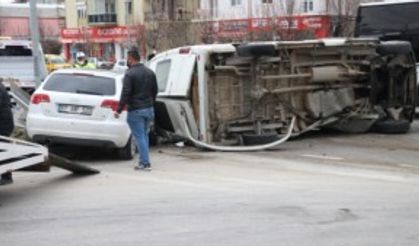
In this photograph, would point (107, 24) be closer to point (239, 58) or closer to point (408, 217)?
point (239, 58)

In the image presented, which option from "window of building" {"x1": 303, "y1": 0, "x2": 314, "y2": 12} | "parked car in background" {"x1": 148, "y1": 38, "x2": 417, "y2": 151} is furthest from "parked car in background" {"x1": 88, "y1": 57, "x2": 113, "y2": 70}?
"window of building" {"x1": 303, "y1": 0, "x2": 314, "y2": 12}

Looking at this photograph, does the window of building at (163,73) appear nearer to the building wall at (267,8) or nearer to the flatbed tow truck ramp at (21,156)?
the flatbed tow truck ramp at (21,156)

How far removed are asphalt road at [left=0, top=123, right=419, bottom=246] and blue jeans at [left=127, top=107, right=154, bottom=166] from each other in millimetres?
271

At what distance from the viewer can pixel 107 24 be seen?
79.2m

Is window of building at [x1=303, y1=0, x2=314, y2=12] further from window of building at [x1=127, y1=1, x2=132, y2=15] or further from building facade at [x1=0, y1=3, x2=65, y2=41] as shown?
building facade at [x1=0, y1=3, x2=65, y2=41]

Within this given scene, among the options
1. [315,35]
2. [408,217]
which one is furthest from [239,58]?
[315,35]

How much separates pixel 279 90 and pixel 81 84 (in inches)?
152

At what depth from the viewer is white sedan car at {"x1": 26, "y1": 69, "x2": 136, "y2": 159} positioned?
11.9m

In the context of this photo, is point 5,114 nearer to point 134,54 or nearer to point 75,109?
point 134,54

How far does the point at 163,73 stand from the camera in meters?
14.4

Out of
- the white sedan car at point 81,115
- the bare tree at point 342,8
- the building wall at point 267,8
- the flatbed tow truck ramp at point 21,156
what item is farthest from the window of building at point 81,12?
the flatbed tow truck ramp at point 21,156

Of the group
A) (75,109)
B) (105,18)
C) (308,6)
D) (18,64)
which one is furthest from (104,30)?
(75,109)

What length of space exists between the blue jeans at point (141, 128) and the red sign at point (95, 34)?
63.7m

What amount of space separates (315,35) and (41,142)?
1435 inches
